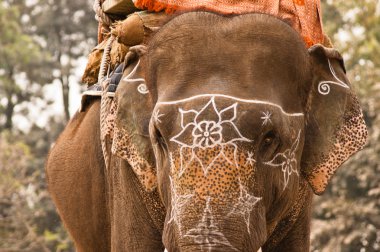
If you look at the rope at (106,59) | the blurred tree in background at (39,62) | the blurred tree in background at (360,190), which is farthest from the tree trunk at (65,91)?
the rope at (106,59)

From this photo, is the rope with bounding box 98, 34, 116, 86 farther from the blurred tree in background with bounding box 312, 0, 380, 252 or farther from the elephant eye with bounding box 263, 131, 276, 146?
the blurred tree in background with bounding box 312, 0, 380, 252

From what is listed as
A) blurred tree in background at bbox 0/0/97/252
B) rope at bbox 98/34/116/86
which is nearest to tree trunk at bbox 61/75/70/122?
blurred tree in background at bbox 0/0/97/252

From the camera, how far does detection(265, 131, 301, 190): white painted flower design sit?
12.0 feet

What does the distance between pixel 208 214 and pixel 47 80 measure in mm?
29946

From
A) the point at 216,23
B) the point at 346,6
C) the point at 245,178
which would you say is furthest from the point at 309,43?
the point at 346,6

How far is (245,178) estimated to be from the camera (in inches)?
136

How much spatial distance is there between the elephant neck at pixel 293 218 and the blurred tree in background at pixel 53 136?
32.4 feet

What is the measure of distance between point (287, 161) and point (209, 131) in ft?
1.24

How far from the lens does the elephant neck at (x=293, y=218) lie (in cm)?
422

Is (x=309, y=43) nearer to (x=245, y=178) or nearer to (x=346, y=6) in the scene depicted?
(x=245, y=178)

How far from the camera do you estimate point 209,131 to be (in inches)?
137

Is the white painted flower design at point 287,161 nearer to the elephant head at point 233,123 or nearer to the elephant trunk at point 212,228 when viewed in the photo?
the elephant head at point 233,123

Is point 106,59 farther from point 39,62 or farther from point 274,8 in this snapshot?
point 39,62

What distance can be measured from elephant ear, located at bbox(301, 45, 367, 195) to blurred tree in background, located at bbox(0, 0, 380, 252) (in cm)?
1037
